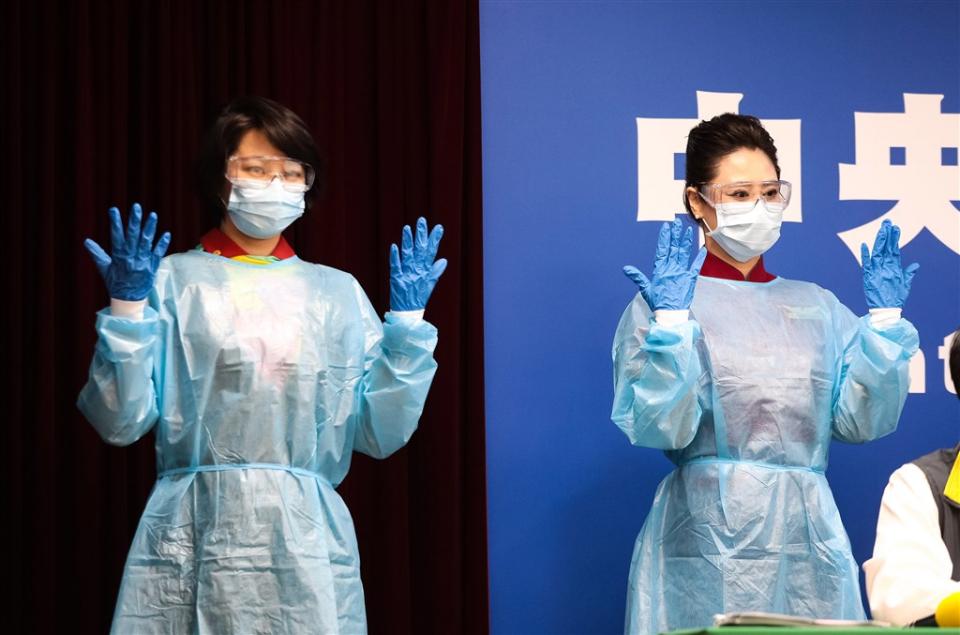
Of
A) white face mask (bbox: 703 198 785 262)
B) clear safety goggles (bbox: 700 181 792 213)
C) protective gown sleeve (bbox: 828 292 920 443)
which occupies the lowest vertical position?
protective gown sleeve (bbox: 828 292 920 443)

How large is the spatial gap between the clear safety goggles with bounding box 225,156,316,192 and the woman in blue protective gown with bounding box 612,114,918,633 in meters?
0.68

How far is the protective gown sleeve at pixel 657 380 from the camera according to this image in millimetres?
2787

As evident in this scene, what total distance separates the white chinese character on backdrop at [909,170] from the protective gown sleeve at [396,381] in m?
1.43

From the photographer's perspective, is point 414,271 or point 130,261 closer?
point 130,261

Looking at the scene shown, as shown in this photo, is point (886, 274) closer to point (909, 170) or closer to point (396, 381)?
point (909, 170)

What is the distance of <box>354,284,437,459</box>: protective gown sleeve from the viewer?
273 centimetres

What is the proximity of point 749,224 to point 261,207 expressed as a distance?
1040 mm

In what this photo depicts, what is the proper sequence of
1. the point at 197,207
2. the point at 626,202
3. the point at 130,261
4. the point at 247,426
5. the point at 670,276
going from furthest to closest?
the point at 626,202 < the point at 197,207 < the point at 670,276 < the point at 247,426 < the point at 130,261

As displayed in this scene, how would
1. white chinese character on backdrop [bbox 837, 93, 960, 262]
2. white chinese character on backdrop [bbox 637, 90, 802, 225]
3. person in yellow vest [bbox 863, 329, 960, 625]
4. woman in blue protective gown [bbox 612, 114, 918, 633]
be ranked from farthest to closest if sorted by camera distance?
white chinese character on backdrop [bbox 837, 93, 960, 262], white chinese character on backdrop [bbox 637, 90, 802, 225], woman in blue protective gown [bbox 612, 114, 918, 633], person in yellow vest [bbox 863, 329, 960, 625]

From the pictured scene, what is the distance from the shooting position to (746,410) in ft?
9.60

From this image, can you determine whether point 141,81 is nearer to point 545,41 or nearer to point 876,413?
point 545,41

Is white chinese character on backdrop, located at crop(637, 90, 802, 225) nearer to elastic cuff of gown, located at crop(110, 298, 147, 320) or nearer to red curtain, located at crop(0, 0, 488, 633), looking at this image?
red curtain, located at crop(0, 0, 488, 633)

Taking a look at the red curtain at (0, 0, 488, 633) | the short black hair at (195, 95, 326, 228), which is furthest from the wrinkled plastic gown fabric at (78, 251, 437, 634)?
the red curtain at (0, 0, 488, 633)

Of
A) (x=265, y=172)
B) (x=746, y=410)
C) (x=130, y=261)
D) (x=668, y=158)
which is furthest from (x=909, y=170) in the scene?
(x=130, y=261)
